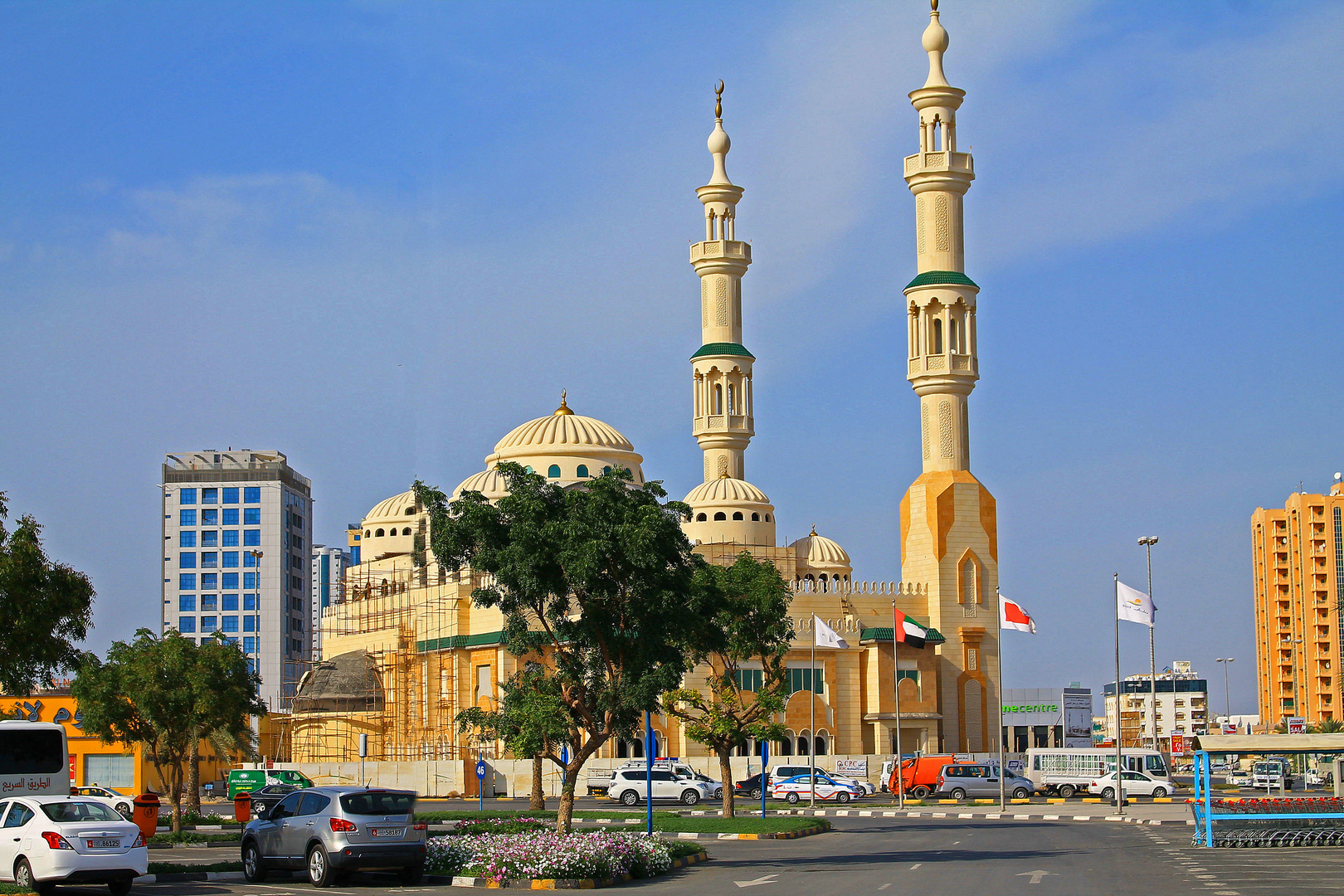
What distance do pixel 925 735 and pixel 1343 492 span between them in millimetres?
67417

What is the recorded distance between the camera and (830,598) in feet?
234

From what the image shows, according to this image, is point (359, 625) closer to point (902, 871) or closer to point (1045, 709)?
point (1045, 709)

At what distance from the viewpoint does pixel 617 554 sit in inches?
1056

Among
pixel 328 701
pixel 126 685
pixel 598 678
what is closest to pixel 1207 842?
pixel 598 678

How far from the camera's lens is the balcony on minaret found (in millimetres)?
73188

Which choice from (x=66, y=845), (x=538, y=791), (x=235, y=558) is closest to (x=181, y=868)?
(x=66, y=845)

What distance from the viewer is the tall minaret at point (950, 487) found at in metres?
71.3

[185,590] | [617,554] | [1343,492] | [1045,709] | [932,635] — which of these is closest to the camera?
[617,554]

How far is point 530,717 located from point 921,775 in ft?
102

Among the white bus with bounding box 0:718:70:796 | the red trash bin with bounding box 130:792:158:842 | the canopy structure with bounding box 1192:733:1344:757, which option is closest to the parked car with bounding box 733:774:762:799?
the canopy structure with bounding box 1192:733:1344:757

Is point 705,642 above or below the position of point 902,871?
above

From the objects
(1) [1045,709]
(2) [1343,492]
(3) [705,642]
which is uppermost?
(2) [1343,492]

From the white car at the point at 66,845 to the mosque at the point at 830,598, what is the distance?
4283cm

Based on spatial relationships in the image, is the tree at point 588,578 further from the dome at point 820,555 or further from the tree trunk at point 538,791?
the dome at point 820,555
